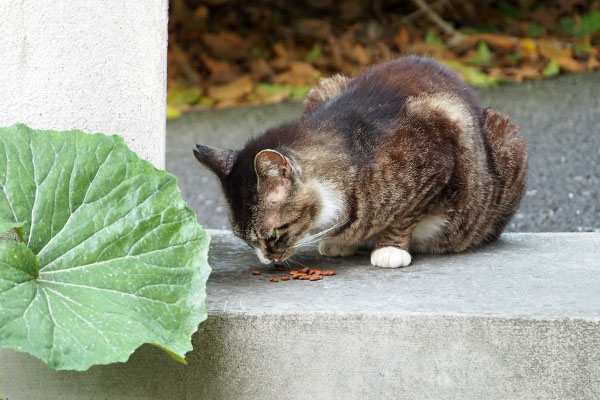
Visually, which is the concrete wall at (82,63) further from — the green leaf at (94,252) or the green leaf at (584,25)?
the green leaf at (584,25)

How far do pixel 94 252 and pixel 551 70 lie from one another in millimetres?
5168

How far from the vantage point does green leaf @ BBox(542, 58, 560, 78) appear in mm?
6492

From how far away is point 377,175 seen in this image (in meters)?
2.77

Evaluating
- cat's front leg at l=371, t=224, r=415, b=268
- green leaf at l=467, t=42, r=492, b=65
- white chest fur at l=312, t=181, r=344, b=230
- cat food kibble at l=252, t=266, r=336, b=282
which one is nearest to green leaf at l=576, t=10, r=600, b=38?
green leaf at l=467, t=42, r=492, b=65

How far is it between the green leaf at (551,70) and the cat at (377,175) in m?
3.67

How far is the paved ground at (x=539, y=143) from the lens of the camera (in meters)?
4.11

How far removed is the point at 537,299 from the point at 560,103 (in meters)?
3.90

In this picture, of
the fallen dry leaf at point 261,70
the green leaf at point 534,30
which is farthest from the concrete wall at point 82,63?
the green leaf at point 534,30

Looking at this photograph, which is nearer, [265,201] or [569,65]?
[265,201]

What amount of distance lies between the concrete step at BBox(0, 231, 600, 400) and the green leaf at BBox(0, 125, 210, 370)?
7.8 inches

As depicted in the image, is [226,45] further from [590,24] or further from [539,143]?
[539,143]

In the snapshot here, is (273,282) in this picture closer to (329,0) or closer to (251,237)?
(251,237)

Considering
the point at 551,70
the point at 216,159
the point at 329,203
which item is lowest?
the point at 329,203

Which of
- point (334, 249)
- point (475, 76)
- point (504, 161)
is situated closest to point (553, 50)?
point (475, 76)
